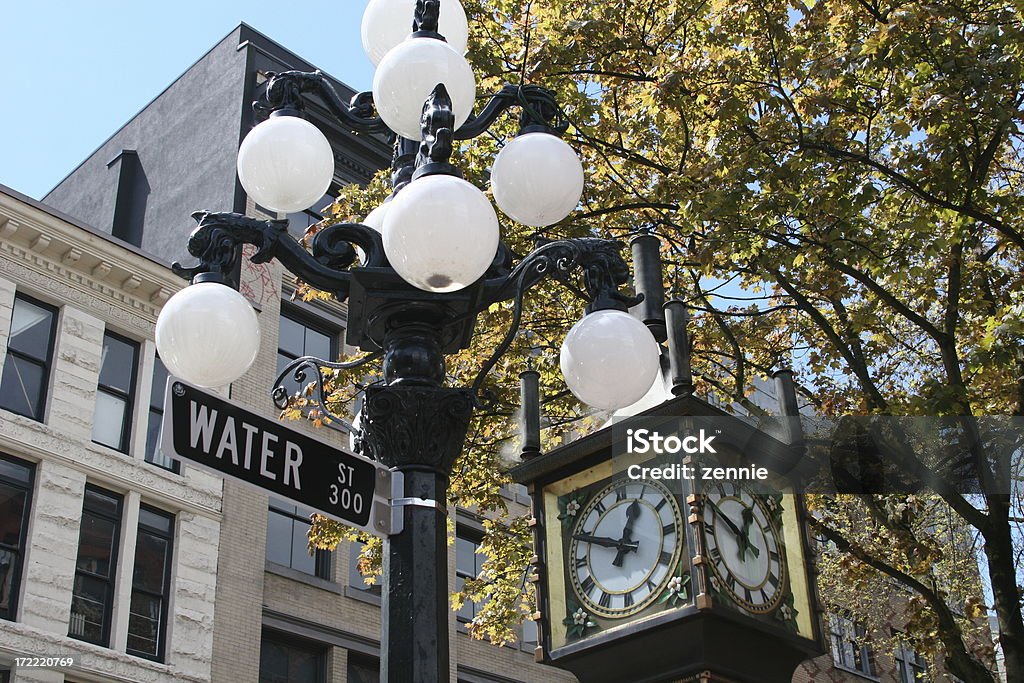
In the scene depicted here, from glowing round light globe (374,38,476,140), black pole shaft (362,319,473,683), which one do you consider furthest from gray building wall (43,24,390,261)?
black pole shaft (362,319,473,683)

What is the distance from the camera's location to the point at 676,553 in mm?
4473

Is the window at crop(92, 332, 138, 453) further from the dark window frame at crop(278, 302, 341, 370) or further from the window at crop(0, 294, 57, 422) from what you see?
the dark window frame at crop(278, 302, 341, 370)

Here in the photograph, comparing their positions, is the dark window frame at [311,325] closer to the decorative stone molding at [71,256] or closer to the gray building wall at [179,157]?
the gray building wall at [179,157]

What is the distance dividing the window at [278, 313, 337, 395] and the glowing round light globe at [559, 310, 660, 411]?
17492 mm

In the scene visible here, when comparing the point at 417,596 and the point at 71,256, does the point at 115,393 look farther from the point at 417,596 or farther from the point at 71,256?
the point at 417,596

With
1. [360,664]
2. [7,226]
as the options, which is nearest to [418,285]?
[7,226]

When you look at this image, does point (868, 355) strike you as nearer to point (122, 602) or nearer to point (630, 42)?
point (630, 42)

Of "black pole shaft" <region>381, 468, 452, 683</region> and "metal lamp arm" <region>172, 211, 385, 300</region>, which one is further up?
"metal lamp arm" <region>172, 211, 385, 300</region>

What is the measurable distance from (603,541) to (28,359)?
14.3 metres

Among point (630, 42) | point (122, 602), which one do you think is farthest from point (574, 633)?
point (122, 602)

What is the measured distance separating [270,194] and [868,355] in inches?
435

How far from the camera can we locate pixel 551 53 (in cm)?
1223

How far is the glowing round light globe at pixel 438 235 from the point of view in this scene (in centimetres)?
376

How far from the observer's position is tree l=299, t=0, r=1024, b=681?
10383 mm
